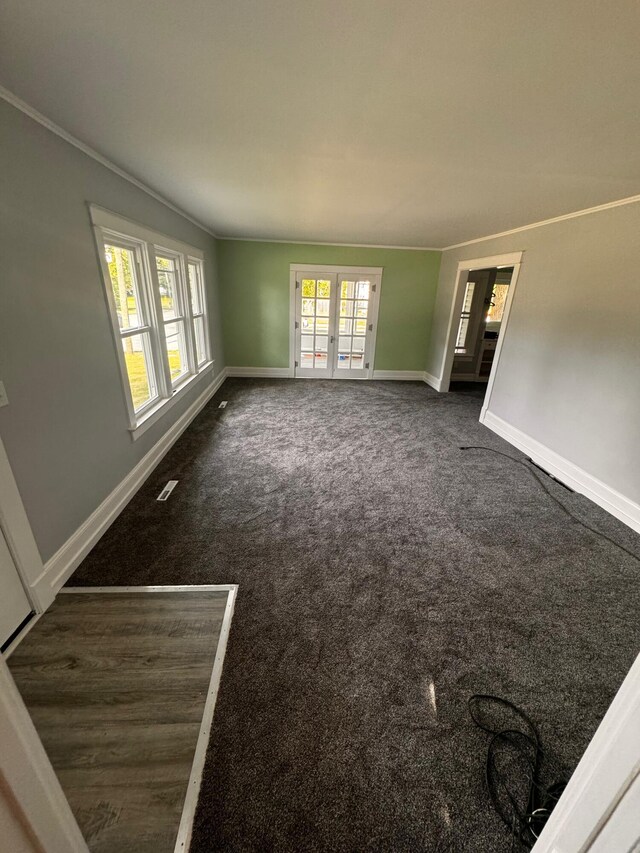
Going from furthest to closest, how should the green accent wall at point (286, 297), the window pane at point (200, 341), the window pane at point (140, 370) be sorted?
the green accent wall at point (286, 297), the window pane at point (200, 341), the window pane at point (140, 370)

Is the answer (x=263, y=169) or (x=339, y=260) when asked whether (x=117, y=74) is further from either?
(x=339, y=260)

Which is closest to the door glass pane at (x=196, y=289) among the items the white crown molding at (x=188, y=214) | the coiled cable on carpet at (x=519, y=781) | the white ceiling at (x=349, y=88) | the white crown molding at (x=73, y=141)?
the white crown molding at (x=188, y=214)

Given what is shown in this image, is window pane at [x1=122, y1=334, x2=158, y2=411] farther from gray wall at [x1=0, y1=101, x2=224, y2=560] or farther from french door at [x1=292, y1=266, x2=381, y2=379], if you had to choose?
french door at [x1=292, y1=266, x2=381, y2=379]

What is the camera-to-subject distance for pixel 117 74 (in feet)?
4.44

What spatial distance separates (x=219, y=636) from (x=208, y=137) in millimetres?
2615

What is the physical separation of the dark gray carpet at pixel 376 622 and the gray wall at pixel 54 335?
48 centimetres

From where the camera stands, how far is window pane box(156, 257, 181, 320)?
3.58 meters

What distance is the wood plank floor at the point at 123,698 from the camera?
108cm

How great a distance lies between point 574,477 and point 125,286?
4198 mm

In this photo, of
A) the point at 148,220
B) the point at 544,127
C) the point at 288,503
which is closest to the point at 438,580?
the point at 288,503

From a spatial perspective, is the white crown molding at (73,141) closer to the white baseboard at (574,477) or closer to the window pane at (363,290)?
the window pane at (363,290)

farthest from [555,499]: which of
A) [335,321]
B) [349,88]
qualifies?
[335,321]

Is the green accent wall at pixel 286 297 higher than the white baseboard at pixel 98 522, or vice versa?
the green accent wall at pixel 286 297

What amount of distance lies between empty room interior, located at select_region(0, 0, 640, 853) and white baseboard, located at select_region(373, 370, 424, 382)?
2739 mm
